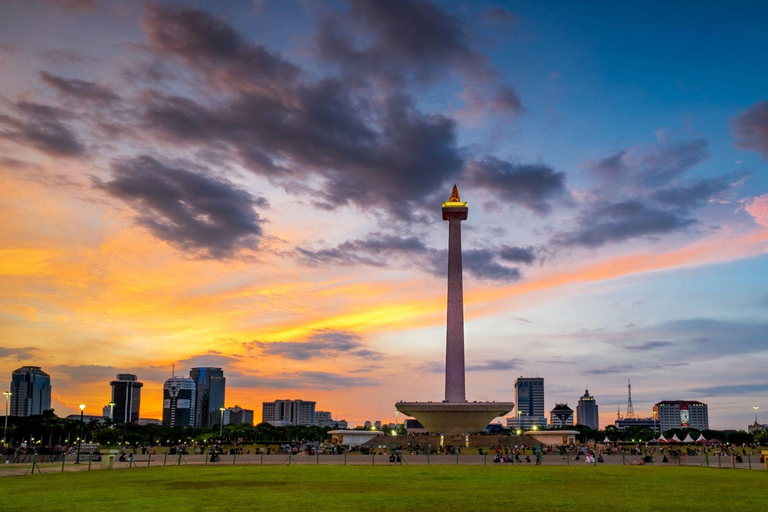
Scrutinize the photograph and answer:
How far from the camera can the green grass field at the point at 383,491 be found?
80.2 ft

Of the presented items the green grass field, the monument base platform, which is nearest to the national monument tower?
the monument base platform

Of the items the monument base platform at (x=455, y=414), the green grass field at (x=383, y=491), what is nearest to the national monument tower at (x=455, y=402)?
the monument base platform at (x=455, y=414)

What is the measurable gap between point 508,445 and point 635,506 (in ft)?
219

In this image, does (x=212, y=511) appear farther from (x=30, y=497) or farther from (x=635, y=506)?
(x=635, y=506)

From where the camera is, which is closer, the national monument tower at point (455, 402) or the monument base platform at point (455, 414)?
the monument base platform at point (455, 414)

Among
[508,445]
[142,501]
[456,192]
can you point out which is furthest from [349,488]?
[456,192]

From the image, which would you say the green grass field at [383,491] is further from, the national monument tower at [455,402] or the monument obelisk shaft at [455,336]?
the monument obelisk shaft at [455,336]

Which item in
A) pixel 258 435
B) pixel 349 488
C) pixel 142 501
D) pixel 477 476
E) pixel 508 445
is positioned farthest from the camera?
pixel 258 435

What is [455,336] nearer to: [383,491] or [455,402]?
[455,402]

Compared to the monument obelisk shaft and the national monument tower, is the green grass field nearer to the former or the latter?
the national monument tower

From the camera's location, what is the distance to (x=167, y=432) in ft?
491

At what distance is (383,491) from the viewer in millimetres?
30016

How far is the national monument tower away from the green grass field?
65.3m

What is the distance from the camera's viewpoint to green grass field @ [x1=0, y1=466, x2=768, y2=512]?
80.2 feet
